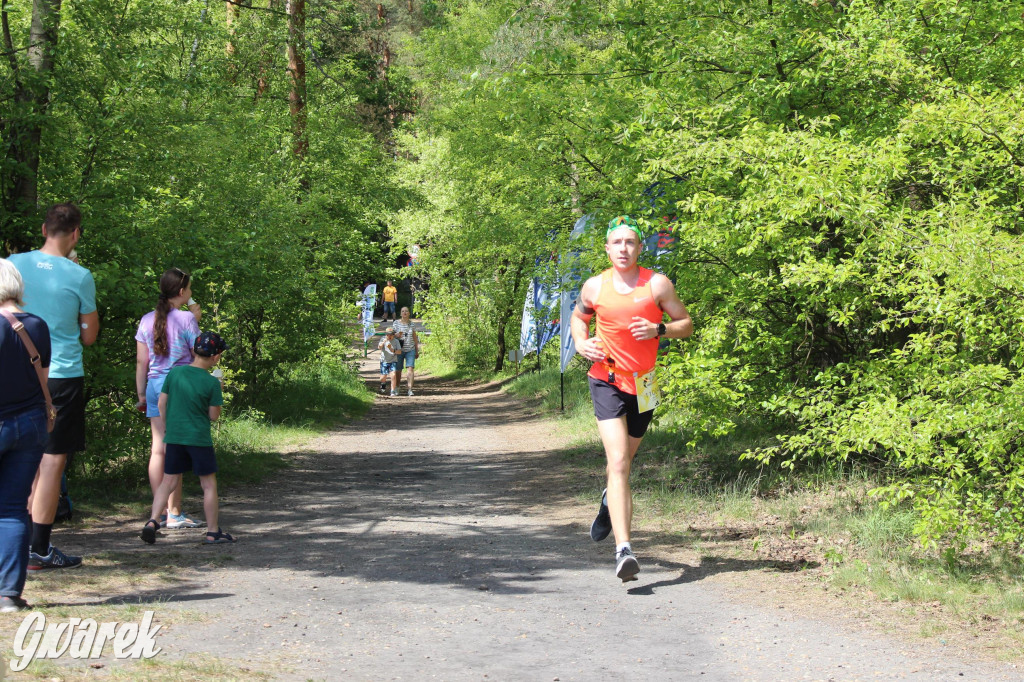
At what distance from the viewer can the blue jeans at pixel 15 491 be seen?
17.2 ft

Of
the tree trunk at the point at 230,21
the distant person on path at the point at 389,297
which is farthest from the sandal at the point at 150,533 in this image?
the distant person on path at the point at 389,297

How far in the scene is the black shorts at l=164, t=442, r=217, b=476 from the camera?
7586mm

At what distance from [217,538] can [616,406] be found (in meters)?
3.21

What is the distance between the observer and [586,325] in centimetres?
663

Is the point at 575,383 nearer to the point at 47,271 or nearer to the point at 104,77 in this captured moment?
the point at 104,77

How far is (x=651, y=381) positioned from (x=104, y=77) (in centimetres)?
593

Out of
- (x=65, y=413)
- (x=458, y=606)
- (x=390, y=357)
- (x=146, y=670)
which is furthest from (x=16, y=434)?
(x=390, y=357)

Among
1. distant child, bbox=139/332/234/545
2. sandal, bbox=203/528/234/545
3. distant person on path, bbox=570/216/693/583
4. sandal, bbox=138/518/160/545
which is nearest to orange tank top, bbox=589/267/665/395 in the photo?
distant person on path, bbox=570/216/693/583

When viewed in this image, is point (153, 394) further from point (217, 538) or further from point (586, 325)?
point (586, 325)

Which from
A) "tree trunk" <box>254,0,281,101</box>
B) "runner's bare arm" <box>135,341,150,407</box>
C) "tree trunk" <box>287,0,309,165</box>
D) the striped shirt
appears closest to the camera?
"runner's bare arm" <box>135,341,150,407</box>

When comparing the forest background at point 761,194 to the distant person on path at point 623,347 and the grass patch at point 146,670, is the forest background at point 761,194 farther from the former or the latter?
the grass patch at point 146,670

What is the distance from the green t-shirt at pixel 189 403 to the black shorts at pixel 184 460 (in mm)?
44

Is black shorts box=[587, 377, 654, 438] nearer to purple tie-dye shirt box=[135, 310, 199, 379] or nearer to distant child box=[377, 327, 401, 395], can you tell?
purple tie-dye shirt box=[135, 310, 199, 379]

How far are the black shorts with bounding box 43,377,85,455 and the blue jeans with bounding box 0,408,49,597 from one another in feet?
3.54
